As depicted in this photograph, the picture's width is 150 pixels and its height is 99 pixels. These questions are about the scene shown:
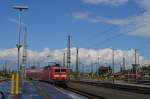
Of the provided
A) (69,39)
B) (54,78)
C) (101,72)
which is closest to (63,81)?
(54,78)

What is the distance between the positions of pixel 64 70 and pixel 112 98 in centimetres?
3921

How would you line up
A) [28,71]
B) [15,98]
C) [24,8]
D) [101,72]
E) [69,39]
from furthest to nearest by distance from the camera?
1. [101,72]
2. [28,71]
3. [69,39]
4. [24,8]
5. [15,98]

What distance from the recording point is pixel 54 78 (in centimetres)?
7050

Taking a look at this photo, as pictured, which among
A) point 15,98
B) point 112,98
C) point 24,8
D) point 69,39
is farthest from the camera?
point 69,39

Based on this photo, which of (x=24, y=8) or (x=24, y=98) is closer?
(x=24, y=98)

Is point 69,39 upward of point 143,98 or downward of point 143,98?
upward

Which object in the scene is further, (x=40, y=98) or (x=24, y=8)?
(x=24, y=8)

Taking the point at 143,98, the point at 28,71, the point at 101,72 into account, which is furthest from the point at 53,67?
the point at 101,72

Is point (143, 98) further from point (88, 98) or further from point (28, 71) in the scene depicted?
point (28, 71)

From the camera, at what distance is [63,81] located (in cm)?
6994

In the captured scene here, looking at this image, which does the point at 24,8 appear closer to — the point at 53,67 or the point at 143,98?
the point at 143,98

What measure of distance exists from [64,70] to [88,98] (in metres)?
37.8

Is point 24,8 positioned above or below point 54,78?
above

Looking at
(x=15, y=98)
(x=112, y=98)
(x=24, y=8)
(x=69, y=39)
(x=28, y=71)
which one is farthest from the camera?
(x=28, y=71)
